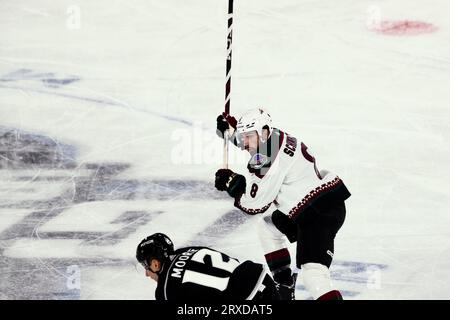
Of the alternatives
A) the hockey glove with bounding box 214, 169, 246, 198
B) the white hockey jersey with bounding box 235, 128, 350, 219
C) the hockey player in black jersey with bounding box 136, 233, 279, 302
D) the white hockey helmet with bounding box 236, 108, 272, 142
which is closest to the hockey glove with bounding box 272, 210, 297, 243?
the white hockey jersey with bounding box 235, 128, 350, 219

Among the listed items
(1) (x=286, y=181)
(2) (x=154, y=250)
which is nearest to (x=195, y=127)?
(1) (x=286, y=181)

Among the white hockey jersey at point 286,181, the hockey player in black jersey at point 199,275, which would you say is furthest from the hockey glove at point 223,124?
the hockey player in black jersey at point 199,275

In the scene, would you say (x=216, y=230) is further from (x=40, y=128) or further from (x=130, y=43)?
(x=130, y=43)

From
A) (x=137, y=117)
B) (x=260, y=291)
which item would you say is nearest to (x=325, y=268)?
(x=260, y=291)

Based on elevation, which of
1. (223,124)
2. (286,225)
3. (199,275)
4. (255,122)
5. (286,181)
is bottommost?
(286,225)

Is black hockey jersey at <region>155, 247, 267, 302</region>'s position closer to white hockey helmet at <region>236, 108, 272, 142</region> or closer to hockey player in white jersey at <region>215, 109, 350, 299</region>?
hockey player in white jersey at <region>215, 109, 350, 299</region>

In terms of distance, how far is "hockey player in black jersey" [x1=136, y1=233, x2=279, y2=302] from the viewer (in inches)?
149

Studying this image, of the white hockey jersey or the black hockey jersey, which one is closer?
the black hockey jersey

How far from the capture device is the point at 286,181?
458 centimetres

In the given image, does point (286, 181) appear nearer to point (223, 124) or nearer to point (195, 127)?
point (223, 124)

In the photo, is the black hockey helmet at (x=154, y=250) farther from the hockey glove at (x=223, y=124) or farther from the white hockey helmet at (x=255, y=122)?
the hockey glove at (x=223, y=124)

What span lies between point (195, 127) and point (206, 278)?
2330 millimetres

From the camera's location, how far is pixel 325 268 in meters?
4.45

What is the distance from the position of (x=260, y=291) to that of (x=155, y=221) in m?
1.61
